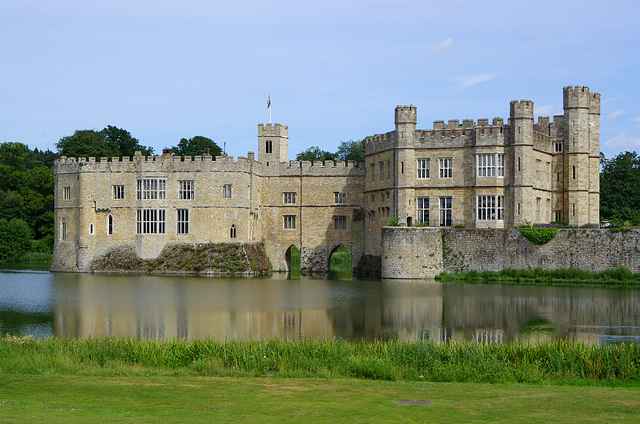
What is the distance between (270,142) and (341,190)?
7.07 metres

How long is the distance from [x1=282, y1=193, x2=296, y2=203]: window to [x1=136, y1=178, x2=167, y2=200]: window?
7621mm

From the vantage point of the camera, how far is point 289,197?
50.6 meters

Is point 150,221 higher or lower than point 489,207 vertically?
lower

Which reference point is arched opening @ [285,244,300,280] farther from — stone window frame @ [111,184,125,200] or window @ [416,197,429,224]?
stone window frame @ [111,184,125,200]

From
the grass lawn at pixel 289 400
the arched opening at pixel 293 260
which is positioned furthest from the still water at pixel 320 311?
the arched opening at pixel 293 260

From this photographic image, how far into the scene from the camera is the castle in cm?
4291

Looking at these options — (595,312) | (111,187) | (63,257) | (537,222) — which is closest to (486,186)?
(537,222)

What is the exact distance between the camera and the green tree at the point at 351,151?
76.0m

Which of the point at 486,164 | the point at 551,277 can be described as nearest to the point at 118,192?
the point at 486,164

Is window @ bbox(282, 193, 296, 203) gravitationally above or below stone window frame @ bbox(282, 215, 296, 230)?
above

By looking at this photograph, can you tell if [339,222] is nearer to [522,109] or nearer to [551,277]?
[522,109]

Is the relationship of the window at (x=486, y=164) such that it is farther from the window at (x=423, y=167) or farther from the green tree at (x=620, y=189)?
the green tree at (x=620, y=189)

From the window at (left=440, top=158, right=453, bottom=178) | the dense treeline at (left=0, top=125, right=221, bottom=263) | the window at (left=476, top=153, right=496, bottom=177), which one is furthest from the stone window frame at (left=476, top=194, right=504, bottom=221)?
the dense treeline at (left=0, top=125, right=221, bottom=263)

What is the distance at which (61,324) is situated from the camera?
22.9 metres
